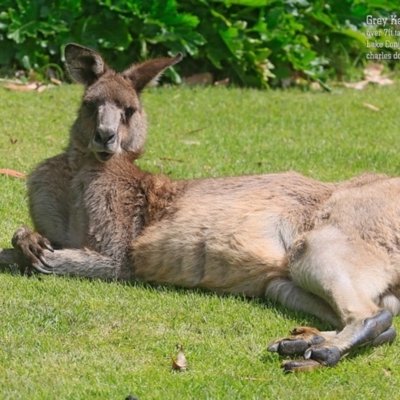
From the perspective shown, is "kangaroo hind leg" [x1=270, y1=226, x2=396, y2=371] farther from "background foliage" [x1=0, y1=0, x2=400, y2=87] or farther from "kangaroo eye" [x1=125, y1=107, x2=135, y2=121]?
"background foliage" [x1=0, y1=0, x2=400, y2=87]

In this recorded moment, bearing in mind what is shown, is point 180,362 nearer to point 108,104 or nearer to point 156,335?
point 156,335

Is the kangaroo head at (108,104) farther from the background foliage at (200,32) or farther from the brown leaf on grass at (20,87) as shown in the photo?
the background foliage at (200,32)

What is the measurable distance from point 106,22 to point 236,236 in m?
5.82

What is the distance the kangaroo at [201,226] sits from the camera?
226 inches

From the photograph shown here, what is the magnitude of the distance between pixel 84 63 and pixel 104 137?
72cm

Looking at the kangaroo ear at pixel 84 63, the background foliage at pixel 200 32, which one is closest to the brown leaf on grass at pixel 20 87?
the background foliage at pixel 200 32

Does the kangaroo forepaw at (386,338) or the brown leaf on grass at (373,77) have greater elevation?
the kangaroo forepaw at (386,338)

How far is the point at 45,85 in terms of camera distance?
11.3 metres

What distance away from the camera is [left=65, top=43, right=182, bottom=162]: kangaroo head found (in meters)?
6.70

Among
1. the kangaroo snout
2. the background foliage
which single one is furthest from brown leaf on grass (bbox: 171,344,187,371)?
the background foliage

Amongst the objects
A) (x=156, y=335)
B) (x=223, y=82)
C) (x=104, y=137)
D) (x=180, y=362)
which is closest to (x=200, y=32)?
(x=223, y=82)

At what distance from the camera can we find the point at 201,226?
6348 mm

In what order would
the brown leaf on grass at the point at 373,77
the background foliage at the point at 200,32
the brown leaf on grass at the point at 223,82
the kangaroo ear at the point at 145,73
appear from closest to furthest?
the kangaroo ear at the point at 145,73
the background foliage at the point at 200,32
the brown leaf on grass at the point at 223,82
the brown leaf on grass at the point at 373,77

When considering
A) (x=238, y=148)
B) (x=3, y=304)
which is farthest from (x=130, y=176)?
(x=238, y=148)
